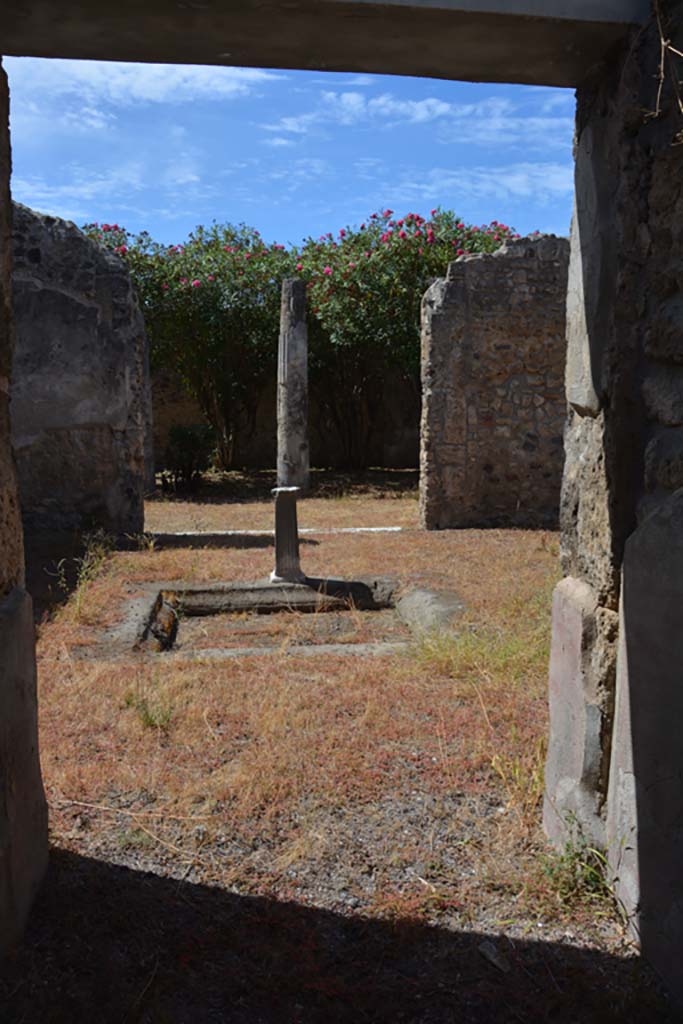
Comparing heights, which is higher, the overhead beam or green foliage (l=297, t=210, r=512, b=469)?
green foliage (l=297, t=210, r=512, b=469)

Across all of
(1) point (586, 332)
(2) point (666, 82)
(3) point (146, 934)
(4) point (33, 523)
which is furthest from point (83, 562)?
(2) point (666, 82)

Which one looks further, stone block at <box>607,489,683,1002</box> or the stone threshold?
the stone threshold

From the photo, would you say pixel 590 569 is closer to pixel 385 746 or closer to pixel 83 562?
pixel 385 746

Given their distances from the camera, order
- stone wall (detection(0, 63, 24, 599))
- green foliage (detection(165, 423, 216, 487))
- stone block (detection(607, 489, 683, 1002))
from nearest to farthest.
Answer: stone block (detection(607, 489, 683, 1002)) → stone wall (detection(0, 63, 24, 599)) → green foliage (detection(165, 423, 216, 487))

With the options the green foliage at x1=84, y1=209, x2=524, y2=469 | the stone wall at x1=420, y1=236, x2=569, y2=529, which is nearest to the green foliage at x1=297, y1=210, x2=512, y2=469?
the green foliage at x1=84, y1=209, x2=524, y2=469

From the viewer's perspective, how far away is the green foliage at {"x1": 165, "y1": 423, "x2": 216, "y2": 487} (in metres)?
14.2

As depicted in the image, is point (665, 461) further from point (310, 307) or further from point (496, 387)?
point (310, 307)

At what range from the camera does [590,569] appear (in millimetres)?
2451

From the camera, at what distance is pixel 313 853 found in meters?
2.75

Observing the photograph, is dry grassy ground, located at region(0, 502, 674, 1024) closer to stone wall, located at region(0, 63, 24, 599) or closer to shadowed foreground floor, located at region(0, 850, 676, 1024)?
shadowed foreground floor, located at region(0, 850, 676, 1024)

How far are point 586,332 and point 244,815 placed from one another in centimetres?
194

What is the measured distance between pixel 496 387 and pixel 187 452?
6352 millimetres

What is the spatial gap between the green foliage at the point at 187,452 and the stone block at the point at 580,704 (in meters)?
12.0

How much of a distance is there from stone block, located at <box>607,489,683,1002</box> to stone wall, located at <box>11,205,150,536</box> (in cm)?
734
